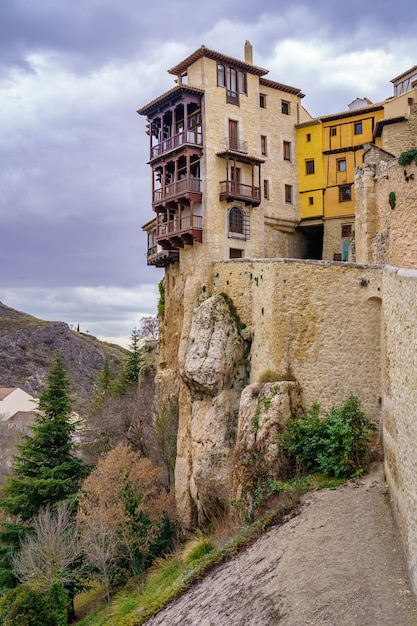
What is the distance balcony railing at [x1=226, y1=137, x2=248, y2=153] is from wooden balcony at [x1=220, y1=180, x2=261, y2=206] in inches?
86.4

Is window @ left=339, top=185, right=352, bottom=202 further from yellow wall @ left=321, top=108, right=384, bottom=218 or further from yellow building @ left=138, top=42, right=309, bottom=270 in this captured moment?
yellow building @ left=138, top=42, right=309, bottom=270

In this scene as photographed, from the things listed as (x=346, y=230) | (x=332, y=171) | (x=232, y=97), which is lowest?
(x=346, y=230)

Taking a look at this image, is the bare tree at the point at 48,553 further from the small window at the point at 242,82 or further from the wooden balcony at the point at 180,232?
the small window at the point at 242,82

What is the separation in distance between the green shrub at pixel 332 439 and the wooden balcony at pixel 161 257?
56.2 feet

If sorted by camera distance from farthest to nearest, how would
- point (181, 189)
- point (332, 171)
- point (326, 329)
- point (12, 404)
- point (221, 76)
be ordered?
point (12, 404) → point (332, 171) → point (221, 76) → point (181, 189) → point (326, 329)

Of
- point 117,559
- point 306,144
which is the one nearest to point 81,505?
point 117,559

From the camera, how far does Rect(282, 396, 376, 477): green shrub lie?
1722cm

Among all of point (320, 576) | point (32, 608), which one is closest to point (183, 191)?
point (32, 608)

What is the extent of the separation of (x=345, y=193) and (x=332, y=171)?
173 cm

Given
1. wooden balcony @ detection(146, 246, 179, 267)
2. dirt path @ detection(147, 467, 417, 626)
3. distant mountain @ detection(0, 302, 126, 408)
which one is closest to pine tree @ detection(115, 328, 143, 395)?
wooden balcony @ detection(146, 246, 179, 267)

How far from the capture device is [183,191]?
1237 inches

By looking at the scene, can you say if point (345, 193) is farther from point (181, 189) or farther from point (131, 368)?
point (131, 368)

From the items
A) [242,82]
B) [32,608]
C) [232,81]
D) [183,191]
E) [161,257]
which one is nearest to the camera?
[32,608]

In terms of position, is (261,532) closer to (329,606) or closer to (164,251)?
(329,606)
